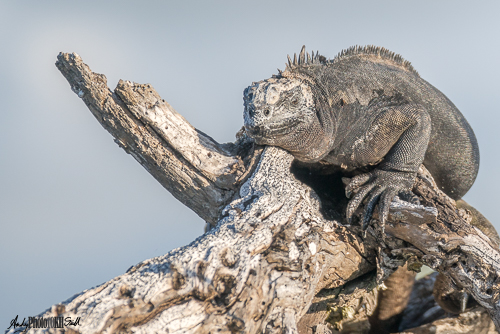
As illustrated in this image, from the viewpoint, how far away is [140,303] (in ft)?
8.17

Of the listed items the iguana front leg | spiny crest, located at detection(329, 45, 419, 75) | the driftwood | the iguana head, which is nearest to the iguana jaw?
the iguana head

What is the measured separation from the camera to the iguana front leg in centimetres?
370

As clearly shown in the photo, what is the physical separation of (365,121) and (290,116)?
32.2 inches

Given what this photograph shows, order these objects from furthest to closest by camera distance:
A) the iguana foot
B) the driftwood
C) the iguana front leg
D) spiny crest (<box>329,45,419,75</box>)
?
spiny crest (<box>329,45,419,75</box>) < the iguana front leg < the iguana foot < the driftwood

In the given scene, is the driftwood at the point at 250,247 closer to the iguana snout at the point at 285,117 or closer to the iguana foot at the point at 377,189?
the iguana foot at the point at 377,189

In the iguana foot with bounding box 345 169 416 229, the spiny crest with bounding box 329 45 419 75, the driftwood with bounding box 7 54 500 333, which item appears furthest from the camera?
the spiny crest with bounding box 329 45 419 75

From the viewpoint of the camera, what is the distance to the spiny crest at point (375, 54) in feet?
14.0

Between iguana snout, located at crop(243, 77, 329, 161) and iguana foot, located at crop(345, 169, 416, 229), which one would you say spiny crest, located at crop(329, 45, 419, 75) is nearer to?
iguana snout, located at crop(243, 77, 329, 161)

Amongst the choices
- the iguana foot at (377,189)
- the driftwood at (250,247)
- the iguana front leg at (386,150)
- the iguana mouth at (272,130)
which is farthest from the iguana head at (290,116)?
the iguana foot at (377,189)

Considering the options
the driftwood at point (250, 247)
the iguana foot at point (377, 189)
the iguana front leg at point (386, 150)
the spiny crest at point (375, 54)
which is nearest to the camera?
the driftwood at point (250, 247)

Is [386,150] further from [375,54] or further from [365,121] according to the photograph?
[375,54]

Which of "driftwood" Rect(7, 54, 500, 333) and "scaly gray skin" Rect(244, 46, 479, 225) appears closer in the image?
"driftwood" Rect(7, 54, 500, 333)

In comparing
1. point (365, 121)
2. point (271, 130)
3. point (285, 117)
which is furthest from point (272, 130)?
point (365, 121)

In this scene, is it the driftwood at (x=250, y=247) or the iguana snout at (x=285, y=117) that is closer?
the driftwood at (x=250, y=247)
